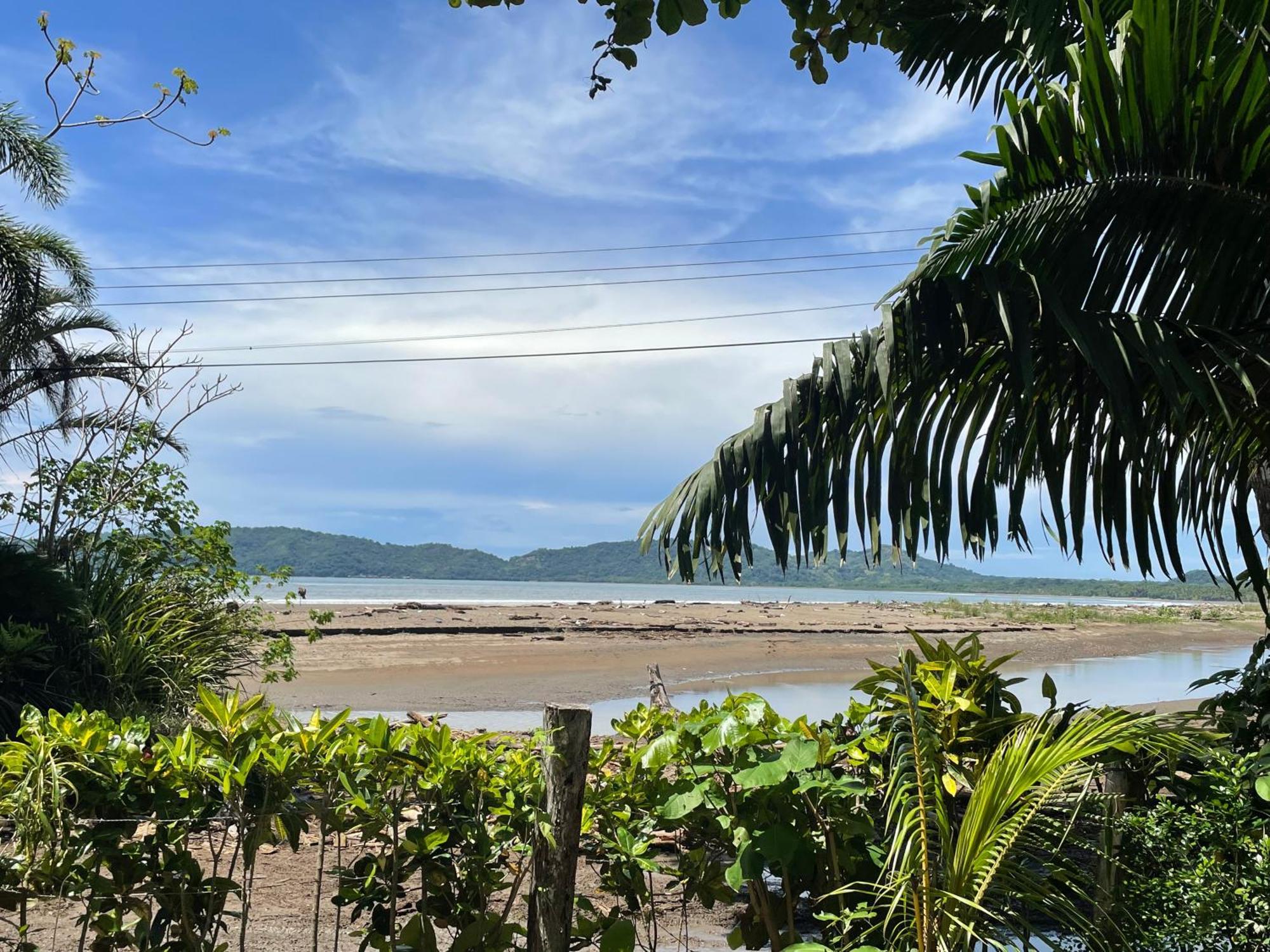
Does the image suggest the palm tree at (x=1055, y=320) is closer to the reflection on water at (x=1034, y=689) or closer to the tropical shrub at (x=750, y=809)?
the tropical shrub at (x=750, y=809)

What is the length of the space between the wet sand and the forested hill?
243 ft

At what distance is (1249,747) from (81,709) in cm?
386

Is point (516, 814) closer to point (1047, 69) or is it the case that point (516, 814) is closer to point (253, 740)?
point (253, 740)

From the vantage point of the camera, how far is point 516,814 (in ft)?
9.79

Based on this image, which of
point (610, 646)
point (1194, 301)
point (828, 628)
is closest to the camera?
point (1194, 301)

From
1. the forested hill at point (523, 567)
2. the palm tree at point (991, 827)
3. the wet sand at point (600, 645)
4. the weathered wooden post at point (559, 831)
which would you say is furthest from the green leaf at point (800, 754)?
the forested hill at point (523, 567)

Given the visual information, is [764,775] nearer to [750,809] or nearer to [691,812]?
[750,809]

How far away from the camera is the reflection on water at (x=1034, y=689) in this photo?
1417 cm

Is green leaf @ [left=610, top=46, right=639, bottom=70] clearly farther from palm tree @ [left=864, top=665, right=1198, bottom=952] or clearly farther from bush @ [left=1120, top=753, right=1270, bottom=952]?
bush @ [left=1120, top=753, right=1270, bottom=952]

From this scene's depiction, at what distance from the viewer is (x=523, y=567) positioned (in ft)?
526

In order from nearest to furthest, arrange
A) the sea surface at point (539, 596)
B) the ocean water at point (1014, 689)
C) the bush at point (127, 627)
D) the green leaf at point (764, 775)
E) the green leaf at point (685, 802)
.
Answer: the green leaf at point (764, 775), the green leaf at point (685, 802), the bush at point (127, 627), the ocean water at point (1014, 689), the sea surface at point (539, 596)

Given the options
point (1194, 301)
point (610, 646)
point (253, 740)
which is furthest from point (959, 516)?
point (610, 646)

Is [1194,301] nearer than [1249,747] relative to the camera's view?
No

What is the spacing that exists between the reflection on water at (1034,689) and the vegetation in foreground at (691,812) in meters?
8.48
